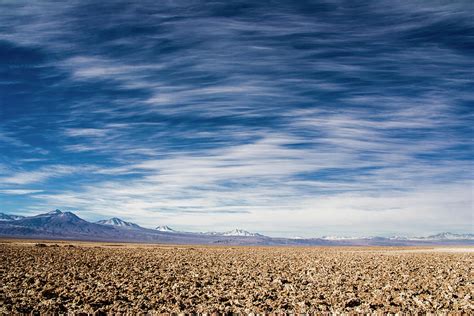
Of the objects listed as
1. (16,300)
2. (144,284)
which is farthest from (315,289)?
(16,300)

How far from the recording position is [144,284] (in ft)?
69.4

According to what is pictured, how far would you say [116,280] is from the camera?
75.2 ft

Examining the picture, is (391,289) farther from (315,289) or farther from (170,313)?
(170,313)

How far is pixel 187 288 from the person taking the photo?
792 inches

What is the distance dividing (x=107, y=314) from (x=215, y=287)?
7.25 m

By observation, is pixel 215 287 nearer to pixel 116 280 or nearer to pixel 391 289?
pixel 116 280

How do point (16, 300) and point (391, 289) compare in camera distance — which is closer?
point (16, 300)

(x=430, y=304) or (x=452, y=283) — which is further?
(x=452, y=283)

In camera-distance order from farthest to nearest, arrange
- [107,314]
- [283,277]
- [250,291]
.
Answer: [283,277]
[250,291]
[107,314]

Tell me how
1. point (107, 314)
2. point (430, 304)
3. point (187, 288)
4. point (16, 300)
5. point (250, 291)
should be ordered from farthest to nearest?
point (187, 288) → point (250, 291) → point (16, 300) → point (430, 304) → point (107, 314)

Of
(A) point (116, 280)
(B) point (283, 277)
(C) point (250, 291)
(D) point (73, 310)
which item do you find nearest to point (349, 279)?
(B) point (283, 277)

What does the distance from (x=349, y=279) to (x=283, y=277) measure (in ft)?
13.0

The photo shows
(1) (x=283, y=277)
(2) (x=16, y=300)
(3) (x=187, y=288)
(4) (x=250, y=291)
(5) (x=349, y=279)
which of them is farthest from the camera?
(1) (x=283, y=277)

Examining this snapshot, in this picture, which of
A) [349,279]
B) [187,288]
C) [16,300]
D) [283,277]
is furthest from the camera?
[283,277]
